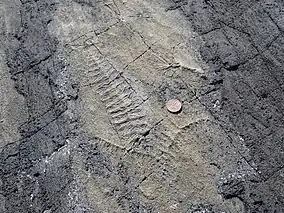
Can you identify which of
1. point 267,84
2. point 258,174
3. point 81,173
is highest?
point 267,84

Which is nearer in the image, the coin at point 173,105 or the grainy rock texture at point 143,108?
the grainy rock texture at point 143,108

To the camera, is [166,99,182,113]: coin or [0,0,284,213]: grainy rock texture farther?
[166,99,182,113]: coin

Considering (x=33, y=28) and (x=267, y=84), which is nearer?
(x=267, y=84)

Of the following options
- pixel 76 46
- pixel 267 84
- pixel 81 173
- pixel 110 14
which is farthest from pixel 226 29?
pixel 81 173

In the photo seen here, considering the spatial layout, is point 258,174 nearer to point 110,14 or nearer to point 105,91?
point 105,91

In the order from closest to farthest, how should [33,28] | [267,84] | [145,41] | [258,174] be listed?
[258,174] < [267,84] < [145,41] < [33,28]
